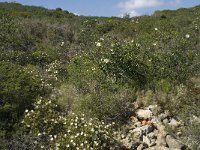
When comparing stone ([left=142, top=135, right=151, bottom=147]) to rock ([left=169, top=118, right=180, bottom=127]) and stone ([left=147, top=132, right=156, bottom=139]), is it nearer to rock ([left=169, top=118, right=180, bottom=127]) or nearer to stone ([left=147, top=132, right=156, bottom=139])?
stone ([left=147, top=132, right=156, bottom=139])

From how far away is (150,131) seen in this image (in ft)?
27.2

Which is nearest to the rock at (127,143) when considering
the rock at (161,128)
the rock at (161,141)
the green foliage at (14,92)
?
the rock at (161,141)

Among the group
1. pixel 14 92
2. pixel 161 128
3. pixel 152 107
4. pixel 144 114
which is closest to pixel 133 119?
pixel 144 114

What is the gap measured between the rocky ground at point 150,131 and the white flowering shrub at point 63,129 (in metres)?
0.35

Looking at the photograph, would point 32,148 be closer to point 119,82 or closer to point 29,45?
point 119,82

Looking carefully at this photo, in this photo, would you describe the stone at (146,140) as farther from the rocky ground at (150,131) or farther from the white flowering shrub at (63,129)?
the white flowering shrub at (63,129)

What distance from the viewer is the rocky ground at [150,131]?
26.0 feet

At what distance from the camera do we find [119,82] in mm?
Result: 9828

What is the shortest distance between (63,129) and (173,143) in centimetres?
201

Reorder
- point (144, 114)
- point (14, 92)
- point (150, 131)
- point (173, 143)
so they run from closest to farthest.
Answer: point (173, 143) → point (150, 131) → point (144, 114) → point (14, 92)

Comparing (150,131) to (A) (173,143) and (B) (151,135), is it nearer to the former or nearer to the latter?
(B) (151,135)

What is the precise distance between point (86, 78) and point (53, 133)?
2.09m

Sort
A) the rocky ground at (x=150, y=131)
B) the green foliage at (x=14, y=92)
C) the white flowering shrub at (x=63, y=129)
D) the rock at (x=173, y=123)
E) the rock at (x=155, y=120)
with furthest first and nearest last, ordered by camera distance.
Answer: the green foliage at (x=14, y=92)
the rock at (x=155, y=120)
the rock at (x=173, y=123)
the rocky ground at (x=150, y=131)
the white flowering shrub at (x=63, y=129)

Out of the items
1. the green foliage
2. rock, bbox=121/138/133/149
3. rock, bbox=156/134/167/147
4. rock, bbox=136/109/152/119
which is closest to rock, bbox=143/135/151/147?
rock, bbox=156/134/167/147
